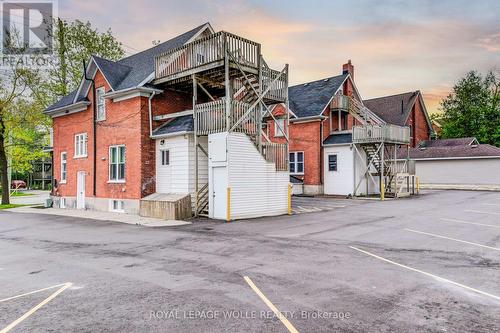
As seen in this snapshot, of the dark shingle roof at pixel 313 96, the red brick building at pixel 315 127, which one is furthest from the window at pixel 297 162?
the dark shingle roof at pixel 313 96

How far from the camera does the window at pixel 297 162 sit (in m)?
29.0

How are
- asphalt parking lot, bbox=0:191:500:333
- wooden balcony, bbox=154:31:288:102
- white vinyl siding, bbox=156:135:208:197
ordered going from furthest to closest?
1. white vinyl siding, bbox=156:135:208:197
2. wooden balcony, bbox=154:31:288:102
3. asphalt parking lot, bbox=0:191:500:333

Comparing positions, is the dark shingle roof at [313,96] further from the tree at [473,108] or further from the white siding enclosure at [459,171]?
the tree at [473,108]

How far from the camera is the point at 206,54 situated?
16766mm

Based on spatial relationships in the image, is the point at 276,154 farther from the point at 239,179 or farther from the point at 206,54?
the point at 206,54

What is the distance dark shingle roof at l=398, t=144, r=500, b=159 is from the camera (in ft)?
108

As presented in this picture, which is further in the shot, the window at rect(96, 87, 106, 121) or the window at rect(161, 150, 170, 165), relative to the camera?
the window at rect(96, 87, 106, 121)

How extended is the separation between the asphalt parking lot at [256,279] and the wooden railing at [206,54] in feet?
25.8

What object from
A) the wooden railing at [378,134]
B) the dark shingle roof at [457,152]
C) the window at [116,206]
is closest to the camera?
the window at [116,206]

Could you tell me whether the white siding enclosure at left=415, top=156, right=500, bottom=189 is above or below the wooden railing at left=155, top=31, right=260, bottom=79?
below

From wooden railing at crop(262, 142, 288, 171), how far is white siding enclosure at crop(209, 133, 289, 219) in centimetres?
52

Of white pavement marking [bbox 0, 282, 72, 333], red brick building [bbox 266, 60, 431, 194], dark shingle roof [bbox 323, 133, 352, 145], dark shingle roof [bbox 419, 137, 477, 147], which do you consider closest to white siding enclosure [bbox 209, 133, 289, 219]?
white pavement marking [bbox 0, 282, 72, 333]

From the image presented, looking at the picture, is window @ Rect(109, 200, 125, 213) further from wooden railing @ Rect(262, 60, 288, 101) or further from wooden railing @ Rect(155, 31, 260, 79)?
wooden railing @ Rect(262, 60, 288, 101)

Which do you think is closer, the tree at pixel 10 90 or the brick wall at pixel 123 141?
the brick wall at pixel 123 141
